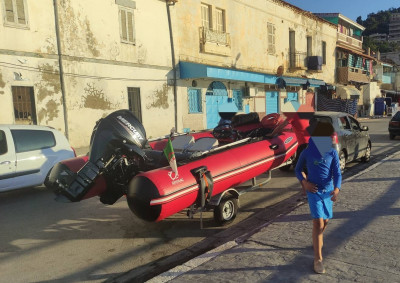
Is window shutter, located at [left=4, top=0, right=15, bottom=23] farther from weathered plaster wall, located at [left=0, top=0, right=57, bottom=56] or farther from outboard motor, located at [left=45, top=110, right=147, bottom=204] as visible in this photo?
outboard motor, located at [left=45, top=110, right=147, bottom=204]

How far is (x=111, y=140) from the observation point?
→ 14.8 ft

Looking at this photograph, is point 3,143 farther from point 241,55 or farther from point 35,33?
point 241,55

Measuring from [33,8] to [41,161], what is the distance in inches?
280

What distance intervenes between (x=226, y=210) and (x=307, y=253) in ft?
5.24

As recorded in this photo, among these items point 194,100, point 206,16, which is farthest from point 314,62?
point 194,100

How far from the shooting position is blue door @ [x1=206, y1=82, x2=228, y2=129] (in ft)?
59.9

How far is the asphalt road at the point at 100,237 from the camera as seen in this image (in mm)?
3760

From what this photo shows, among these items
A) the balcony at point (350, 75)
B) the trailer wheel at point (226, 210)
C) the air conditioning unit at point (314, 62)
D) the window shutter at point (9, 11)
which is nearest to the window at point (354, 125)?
the trailer wheel at point (226, 210)

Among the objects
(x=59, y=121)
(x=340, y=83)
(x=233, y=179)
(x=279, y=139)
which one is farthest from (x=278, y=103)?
(x=233, y=179)

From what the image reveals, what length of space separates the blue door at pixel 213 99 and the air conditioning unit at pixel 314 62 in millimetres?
12038

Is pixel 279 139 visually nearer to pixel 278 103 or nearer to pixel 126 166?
pixel 126 166

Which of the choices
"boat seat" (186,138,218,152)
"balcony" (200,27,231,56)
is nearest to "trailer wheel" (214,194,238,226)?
"boat seat" (186,138,218,152)

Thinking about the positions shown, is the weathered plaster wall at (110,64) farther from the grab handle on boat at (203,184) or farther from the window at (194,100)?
the grab handle on boat at (203,184)

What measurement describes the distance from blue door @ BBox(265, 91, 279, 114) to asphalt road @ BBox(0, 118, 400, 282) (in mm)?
17065
